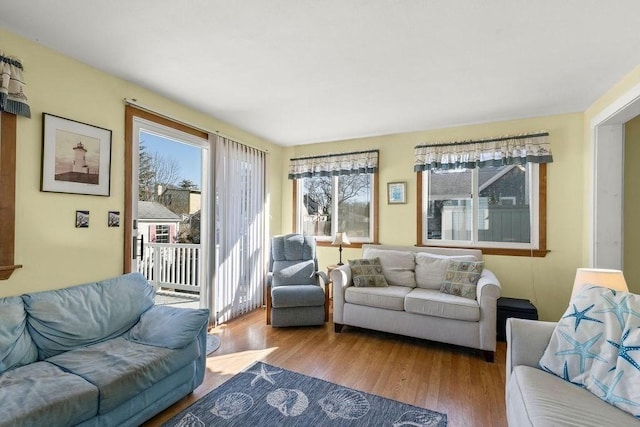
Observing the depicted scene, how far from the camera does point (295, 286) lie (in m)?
3.57

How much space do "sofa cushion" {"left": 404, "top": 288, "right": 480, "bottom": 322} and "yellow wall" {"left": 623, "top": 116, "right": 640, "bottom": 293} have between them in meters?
1.65

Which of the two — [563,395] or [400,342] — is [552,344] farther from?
[400,342]

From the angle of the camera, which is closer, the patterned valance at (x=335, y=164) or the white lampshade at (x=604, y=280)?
the white lampshade at (x=604, y=280)

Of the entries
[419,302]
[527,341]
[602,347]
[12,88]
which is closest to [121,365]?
[12,88]

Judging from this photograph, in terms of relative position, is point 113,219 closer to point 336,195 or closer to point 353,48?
point 353,48

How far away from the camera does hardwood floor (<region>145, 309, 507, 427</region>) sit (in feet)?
6.73

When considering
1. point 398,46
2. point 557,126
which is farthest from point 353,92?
point 557,126

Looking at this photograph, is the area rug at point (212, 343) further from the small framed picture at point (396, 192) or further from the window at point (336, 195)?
the small framed picture at point (396, 192)

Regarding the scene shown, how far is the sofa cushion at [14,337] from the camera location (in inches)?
65.2

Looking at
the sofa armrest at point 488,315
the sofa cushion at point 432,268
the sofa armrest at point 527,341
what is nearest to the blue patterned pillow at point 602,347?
the sofa armrest at point 527,341

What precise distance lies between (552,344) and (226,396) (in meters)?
2.07

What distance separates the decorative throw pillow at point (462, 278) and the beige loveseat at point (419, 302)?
66 mm

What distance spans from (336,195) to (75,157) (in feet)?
10.4

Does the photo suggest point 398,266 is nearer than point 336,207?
Yes
